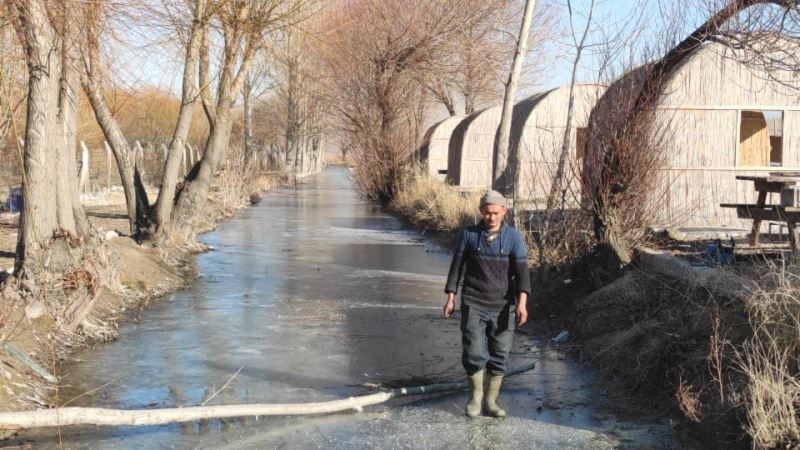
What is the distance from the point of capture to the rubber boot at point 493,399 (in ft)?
23.7

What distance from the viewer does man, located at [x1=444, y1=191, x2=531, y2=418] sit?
24.2 ft

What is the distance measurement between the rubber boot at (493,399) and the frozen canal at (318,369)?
90 millimetres

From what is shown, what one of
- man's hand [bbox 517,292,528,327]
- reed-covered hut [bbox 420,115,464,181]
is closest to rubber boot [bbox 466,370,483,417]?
man's hand [bbox 517,292,528,327]

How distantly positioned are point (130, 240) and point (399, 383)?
912 cm

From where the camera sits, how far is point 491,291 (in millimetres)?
7426

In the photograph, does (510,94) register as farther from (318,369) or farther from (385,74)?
(385,74)

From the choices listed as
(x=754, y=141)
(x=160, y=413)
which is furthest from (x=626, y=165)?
(x=754, y=141)

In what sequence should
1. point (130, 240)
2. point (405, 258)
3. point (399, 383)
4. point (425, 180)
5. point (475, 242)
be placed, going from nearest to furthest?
point (475, 242), point (399, 383), point (130, 240), point (405, 258), point (425, 180)

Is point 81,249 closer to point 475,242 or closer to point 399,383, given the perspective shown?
point 399,383

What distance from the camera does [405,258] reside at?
59.2 ft

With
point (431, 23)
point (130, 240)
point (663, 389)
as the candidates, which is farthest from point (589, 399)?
point (431, 23)

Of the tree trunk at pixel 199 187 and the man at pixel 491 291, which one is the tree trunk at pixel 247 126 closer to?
the tree trunk at pixel 199 187

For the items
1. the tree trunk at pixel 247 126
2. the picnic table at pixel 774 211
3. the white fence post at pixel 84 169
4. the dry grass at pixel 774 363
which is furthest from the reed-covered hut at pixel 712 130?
the tree trunk at pixel 247 126

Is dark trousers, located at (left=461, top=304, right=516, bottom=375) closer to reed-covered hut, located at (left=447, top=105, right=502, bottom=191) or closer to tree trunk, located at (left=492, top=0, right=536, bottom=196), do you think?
tree trunk, located at (left=492, top=0, right=536, bottom=196)
